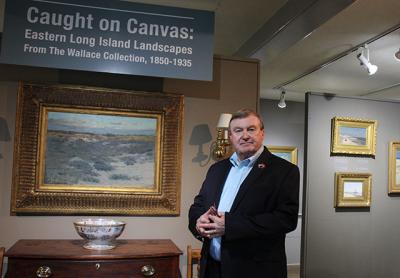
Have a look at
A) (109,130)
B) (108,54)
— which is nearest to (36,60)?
(108,54)

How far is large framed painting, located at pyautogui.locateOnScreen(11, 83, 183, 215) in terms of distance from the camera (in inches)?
110

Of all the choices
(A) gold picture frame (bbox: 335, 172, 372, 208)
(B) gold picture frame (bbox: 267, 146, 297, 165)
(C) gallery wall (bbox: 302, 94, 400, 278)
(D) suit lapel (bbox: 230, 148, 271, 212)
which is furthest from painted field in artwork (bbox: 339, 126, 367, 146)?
(D) suit lapel (bbox: 230, 148, 271, 212)

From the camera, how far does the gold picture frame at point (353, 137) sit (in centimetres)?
420

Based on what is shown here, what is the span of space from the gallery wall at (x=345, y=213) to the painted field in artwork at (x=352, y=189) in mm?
137

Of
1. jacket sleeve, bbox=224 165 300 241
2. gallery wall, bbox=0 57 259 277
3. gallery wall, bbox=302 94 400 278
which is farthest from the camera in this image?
gallery wall, bbox=302 94 400 278

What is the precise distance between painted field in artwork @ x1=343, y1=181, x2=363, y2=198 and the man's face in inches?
96.1

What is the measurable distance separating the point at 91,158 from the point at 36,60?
77cm

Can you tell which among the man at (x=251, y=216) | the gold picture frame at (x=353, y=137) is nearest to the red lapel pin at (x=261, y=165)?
the man at (x=251, y=216)

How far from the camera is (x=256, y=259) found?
195 centimetres

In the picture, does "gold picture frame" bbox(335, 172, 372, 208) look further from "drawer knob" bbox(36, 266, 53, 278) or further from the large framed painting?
"drawer knob" bbox(36, 266, 53, 278)

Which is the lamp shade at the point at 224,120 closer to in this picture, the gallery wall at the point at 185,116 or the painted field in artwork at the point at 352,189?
the gallery wall at the point at 185,116

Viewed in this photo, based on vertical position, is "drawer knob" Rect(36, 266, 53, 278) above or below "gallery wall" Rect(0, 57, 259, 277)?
below

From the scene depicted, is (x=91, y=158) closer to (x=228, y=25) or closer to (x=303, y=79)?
(x=228, y=25)

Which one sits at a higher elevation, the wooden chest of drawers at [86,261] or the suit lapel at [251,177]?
the suit lapel at [251,177]
